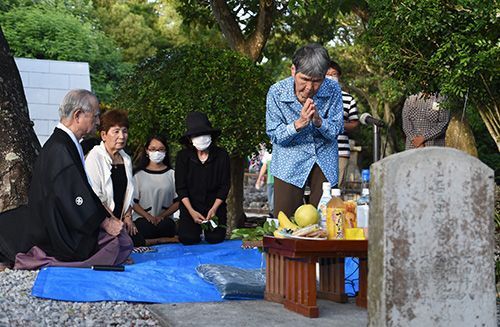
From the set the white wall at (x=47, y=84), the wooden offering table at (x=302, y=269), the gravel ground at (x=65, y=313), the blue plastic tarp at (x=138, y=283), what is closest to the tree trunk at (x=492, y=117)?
the blue plastic tarp at (x=138, y=283)

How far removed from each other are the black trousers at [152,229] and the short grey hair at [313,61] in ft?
13.2

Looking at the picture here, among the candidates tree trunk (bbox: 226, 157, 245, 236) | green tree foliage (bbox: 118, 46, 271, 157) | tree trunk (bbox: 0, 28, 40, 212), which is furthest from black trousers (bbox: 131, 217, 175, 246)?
tree trunk (bbox: 226, 157, 245, 236)

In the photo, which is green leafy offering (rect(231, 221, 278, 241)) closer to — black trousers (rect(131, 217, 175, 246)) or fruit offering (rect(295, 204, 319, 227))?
fruit offering (rect(295, 204, 319, 227))

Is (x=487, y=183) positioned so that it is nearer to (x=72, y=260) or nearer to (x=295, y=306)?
(x=295, y=306)

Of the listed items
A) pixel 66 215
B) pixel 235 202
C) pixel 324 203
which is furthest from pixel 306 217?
pixel 235 202

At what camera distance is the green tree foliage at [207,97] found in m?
12.1

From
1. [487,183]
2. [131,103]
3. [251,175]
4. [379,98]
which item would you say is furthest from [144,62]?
[251,175]

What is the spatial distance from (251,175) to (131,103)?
23092 millimetres

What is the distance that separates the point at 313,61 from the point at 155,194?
4.60 metres

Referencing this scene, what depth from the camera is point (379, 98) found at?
107 feet

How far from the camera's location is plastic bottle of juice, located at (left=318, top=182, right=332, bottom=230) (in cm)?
655

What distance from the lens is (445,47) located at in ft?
29.4

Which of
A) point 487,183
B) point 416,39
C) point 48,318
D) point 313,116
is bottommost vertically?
point 48,318

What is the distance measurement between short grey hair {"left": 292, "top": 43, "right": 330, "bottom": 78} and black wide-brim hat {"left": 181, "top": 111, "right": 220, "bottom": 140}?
12.4ft
